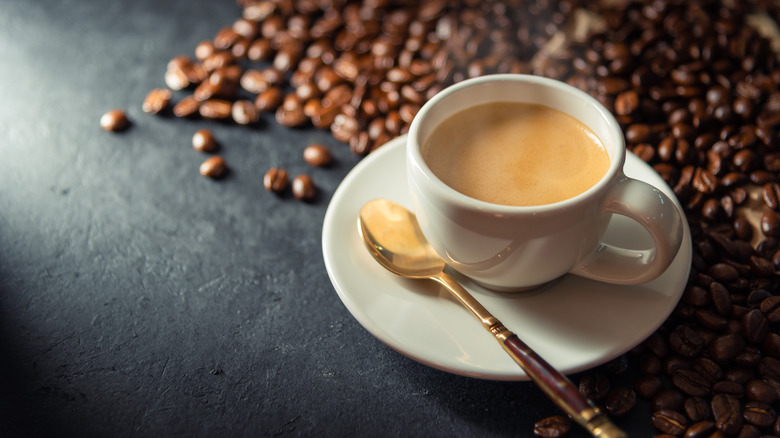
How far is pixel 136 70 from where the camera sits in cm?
166

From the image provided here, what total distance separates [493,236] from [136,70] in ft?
4.05

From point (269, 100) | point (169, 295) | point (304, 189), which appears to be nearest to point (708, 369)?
point (304, 189)

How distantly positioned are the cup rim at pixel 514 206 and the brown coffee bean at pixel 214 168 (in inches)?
24.1

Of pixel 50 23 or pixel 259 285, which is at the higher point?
pixel 50 23

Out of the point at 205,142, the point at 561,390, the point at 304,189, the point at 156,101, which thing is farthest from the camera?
the point at 156,101

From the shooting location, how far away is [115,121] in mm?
1486

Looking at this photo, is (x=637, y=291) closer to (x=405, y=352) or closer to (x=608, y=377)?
(x=608, y=377)

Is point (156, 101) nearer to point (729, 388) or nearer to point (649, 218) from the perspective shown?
point (649, 218)

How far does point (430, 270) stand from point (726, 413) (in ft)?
1.56

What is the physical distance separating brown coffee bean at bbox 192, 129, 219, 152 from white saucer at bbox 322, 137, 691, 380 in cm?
52

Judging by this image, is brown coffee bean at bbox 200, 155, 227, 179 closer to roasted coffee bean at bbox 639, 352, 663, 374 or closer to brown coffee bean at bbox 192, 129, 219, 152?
brown coffee bean at bbox 192, 129, 219, 152

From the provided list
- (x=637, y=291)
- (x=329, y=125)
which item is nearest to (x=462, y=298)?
(x=637, y=291)

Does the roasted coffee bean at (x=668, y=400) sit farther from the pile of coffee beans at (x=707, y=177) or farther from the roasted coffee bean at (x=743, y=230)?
the roasted coffee bean at (x=743, y=230)

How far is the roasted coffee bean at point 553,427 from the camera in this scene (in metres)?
0.92
